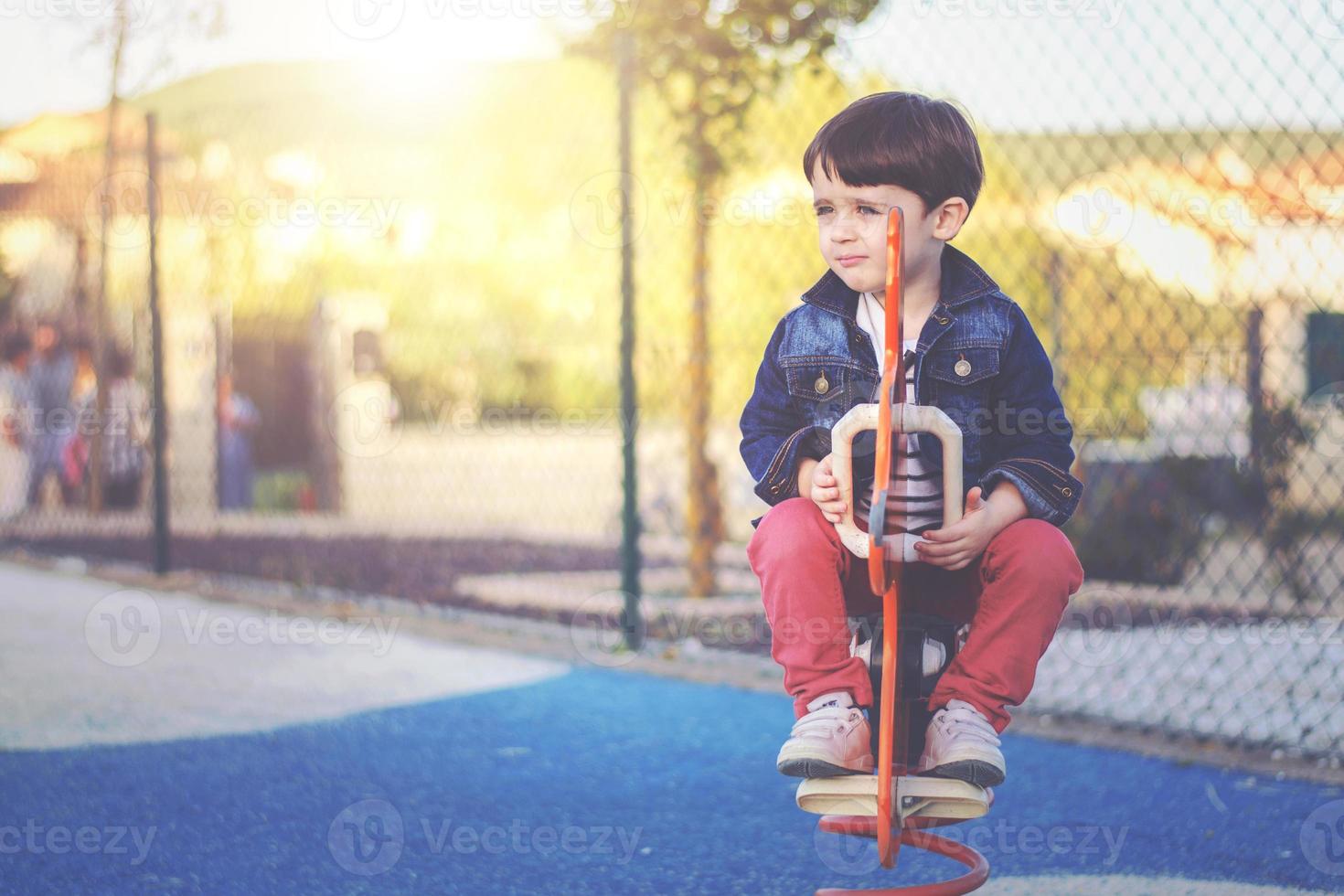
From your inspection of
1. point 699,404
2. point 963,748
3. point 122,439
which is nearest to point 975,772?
point 963,748

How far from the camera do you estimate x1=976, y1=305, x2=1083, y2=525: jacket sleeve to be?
223 cm

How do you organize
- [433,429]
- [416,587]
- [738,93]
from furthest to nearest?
[433,429] < [416,587] < [738,93]

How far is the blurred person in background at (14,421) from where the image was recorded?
11977 mm

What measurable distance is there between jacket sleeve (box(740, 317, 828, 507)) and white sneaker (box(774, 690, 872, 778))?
1.19ft

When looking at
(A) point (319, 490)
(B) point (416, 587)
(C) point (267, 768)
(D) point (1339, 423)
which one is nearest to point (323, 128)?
(A) point (319, 490)

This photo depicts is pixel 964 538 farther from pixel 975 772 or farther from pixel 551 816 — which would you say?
pixel 551 816

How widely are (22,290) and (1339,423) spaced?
13.3 m

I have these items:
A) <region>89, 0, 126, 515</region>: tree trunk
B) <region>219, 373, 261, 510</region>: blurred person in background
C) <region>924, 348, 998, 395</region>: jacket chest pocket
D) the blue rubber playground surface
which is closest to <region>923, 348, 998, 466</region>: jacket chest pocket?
<region>924, 348, 998, 395</region>: jacket chest pocket

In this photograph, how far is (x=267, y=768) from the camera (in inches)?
152

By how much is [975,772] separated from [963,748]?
0.04 meters

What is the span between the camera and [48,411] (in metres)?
11.8

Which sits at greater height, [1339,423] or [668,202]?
[668,202]

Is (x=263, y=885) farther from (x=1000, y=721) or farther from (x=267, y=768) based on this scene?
(x=1000, y=721)

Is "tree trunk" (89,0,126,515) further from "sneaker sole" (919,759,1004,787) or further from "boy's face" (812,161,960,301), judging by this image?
"sneaker sole" (919,759,1004,787)
